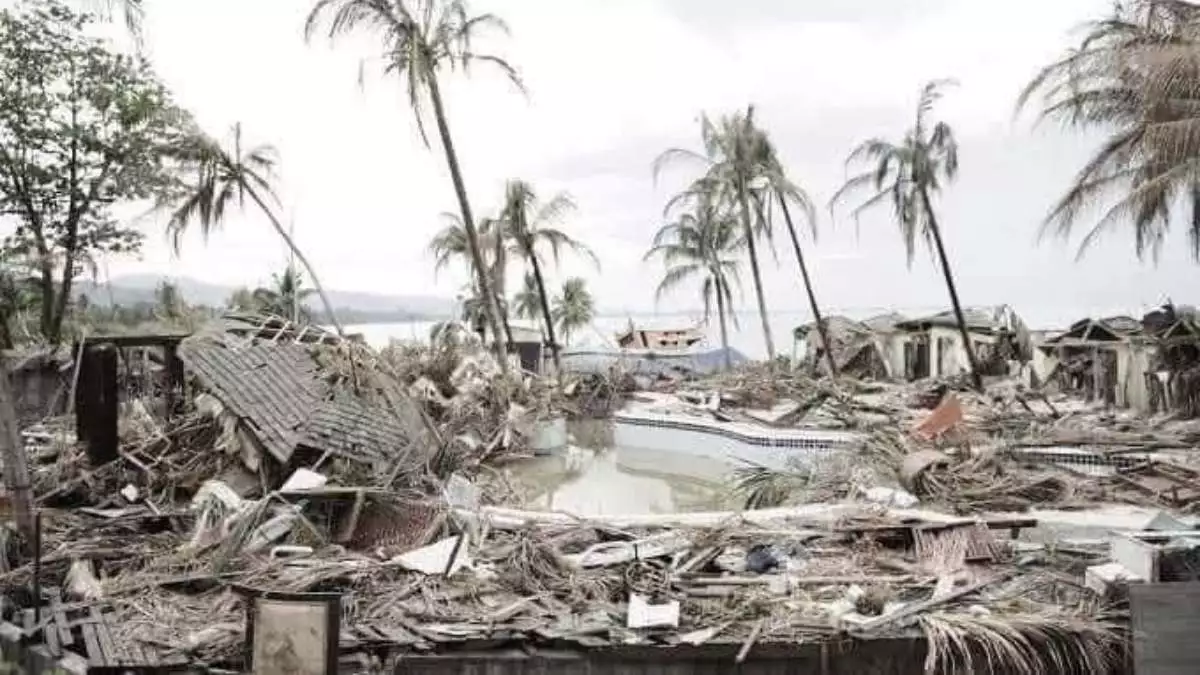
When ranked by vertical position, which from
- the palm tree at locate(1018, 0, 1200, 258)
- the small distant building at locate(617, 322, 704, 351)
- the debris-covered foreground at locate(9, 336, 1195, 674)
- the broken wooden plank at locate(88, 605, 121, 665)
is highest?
the palm tree at locate(1018, 0, 1200, 258)

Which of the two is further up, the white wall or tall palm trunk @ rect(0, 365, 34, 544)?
tall palm trunk @ rect(0, 365, 34, 544)

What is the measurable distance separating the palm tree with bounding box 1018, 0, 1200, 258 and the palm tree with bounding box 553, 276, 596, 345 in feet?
98.8

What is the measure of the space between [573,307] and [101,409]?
34.9 metres

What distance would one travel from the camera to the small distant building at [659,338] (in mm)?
40219

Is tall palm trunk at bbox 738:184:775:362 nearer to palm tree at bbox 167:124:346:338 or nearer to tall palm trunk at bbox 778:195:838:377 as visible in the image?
tall palm trunk at bbox 778:195:838:377

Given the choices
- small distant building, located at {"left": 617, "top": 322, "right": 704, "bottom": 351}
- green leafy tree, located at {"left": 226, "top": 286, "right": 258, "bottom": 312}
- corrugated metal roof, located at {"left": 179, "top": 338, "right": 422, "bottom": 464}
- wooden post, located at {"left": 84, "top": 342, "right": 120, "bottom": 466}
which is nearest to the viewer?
corrugated metal roof, located at {"left": 179, "top": 338, "right": 422, "bottom": 464}

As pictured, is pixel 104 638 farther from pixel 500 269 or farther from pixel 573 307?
pixel 573 307

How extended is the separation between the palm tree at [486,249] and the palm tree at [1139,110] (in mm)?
15422

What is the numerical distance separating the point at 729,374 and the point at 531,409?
9.12m

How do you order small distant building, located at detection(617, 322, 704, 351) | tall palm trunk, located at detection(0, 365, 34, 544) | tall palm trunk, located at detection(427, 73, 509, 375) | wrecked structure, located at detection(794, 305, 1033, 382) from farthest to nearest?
small distant building, located at detection(617, 322, 704, 351) → wrecked structure, located at detection(794, 305, 1033, 382) → tall palm trunk, located at detection(427, 73, 509, 375) → tall palm trunk, located at detection(0, 365, 34, 544)

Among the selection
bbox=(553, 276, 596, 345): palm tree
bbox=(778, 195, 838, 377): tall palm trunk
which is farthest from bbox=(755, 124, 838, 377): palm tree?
bbox=(553, 276, 596, 345): palm tree

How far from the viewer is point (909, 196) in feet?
86.2

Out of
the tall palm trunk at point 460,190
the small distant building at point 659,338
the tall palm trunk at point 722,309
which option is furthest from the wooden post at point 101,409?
the tall palm trunk at point 722,309

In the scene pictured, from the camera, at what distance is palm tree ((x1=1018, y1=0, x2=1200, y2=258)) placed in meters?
12.0
